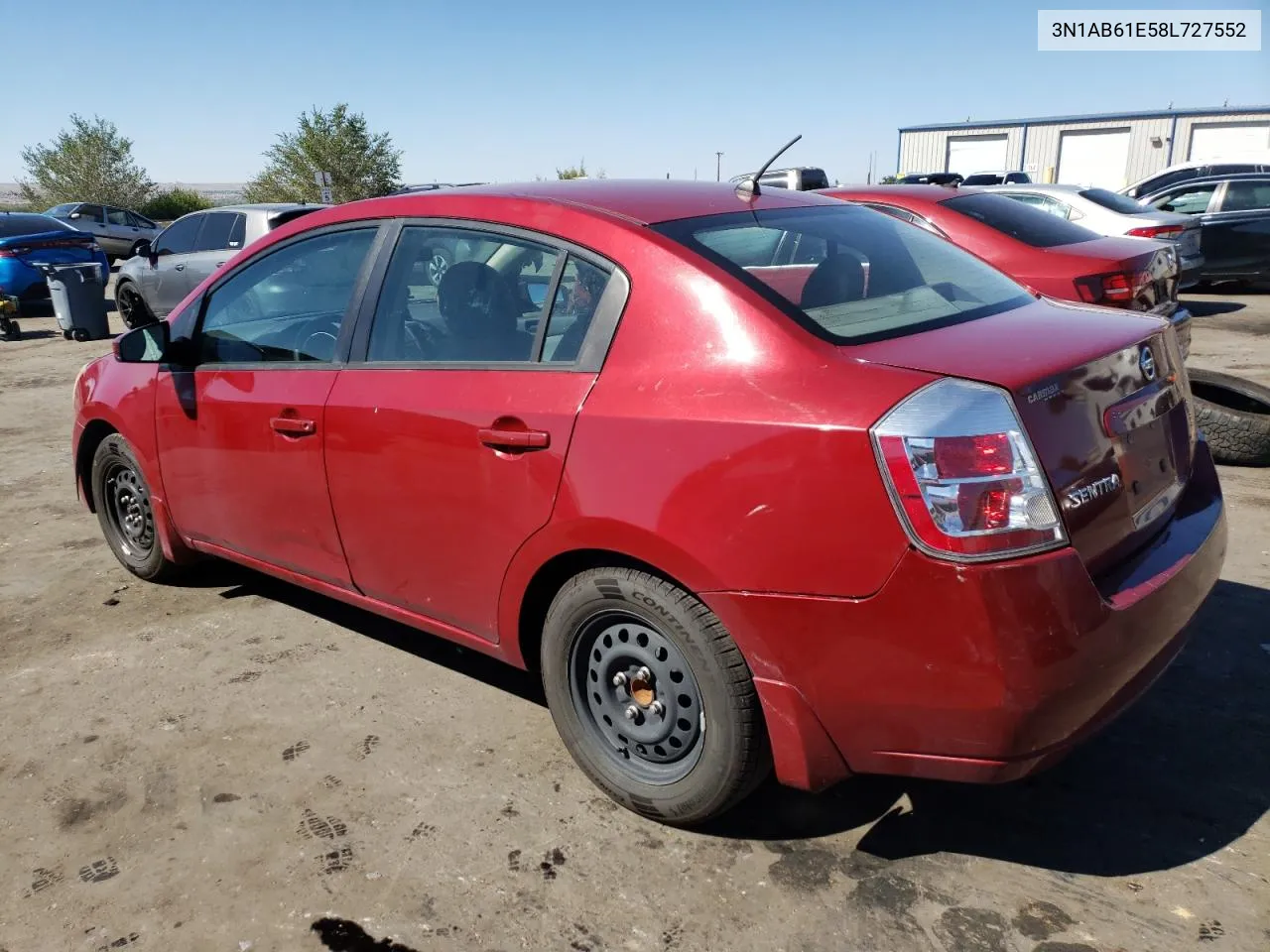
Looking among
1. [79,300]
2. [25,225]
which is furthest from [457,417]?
[25,225]

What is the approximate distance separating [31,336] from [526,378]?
45.0 feet

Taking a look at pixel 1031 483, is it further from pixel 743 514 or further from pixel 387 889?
pixel 387 889

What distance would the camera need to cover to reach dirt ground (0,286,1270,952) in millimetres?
2342

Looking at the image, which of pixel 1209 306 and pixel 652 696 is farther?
pixel 1209 306

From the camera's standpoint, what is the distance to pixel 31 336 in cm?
1372

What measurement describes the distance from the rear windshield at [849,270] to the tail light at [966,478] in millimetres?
368

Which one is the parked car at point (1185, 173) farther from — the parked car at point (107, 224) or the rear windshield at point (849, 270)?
the parked car at point (107, 224)

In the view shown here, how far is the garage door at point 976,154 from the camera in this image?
49062 millimetres

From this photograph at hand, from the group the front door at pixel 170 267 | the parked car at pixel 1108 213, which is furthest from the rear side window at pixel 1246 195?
the front door at pixel 170 267

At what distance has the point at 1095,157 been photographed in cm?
4719

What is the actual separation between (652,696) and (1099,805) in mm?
1271

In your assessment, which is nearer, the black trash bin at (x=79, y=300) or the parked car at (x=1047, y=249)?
the parked car at (x=1047, y=249)

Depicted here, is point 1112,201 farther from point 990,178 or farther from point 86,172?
point 86,172

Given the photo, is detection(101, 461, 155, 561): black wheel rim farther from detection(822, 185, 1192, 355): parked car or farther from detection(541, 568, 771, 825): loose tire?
detection(822, 185, 1192, 355): parked car
